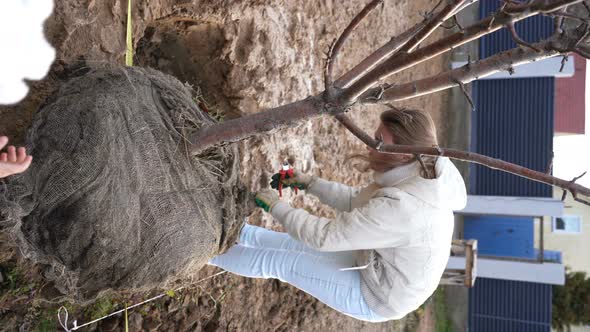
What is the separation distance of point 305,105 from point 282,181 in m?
0.83

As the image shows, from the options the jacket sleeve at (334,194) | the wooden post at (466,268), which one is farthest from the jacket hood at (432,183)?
the wooden post at (466,268)

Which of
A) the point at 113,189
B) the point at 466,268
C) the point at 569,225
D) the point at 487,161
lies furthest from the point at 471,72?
the point at 569,225

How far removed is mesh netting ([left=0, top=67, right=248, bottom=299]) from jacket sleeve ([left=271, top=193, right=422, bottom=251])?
1.40 feet

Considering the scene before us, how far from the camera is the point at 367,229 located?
5.94 ft

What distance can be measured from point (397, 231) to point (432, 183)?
0.73 ft

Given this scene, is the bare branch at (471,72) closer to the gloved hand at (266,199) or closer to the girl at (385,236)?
the girl at (385,236)

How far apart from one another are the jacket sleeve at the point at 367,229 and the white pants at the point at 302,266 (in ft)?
1.09

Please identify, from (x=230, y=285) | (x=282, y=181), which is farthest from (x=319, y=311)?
(x=282, y=181)

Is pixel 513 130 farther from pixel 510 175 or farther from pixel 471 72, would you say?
pixel 471 72

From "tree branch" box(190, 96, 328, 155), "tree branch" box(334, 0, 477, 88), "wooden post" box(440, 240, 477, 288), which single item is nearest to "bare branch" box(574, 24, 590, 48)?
"tree branch" box(334, 0, 477, 88)

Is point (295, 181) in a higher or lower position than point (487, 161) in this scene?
lower

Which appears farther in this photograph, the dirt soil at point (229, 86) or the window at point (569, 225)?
the window at point (569, 225)

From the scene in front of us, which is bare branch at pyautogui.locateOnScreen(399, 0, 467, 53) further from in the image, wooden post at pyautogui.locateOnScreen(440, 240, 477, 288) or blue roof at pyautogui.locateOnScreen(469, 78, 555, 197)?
blue roof at pyautogui.locateOnScreen(469, 78, 555, 197)

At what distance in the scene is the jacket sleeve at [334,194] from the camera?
2.42 m
